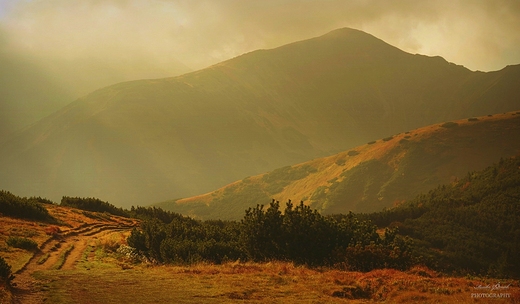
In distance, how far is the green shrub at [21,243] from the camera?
16.3 m

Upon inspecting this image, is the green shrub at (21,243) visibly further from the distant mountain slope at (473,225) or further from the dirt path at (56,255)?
the distant mountain slope at (473,225)

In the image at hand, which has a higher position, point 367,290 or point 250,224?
point 250,224

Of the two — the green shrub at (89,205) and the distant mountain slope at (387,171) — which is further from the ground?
the distant mountain slope at (387,171)

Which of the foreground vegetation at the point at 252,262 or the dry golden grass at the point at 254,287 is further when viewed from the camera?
the foreground vegetation at the point at 252,262

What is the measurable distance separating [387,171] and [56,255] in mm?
85199

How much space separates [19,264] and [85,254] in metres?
4.34

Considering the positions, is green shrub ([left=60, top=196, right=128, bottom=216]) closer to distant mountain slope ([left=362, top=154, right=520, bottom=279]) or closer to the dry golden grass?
the dry golden grass

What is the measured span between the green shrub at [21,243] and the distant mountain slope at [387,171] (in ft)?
236

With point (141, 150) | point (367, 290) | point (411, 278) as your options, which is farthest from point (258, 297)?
point (141, 150)

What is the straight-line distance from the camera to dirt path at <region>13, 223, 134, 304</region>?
995cm

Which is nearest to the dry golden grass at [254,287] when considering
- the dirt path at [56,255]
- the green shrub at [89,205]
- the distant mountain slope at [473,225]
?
the dirt path at [56,255]

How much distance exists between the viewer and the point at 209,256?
56.2 ft

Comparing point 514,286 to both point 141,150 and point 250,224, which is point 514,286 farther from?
point 141,150

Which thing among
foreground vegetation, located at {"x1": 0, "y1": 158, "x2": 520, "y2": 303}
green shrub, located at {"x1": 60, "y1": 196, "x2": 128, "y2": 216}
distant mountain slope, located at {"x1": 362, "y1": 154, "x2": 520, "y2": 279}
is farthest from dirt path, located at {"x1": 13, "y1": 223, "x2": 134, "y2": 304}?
distant mountain slope, located at {"x1": 362, "y1": 154, "x2": 520, "y2": 279}
